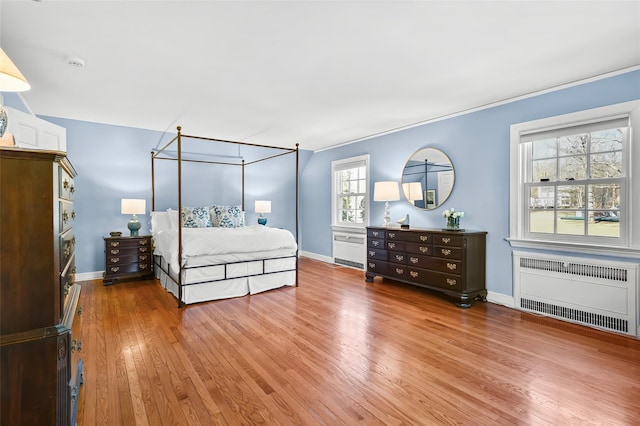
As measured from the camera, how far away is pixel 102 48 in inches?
103

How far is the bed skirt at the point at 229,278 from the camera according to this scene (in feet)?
12.7

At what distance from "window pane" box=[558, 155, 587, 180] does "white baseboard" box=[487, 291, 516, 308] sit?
151 centimetres

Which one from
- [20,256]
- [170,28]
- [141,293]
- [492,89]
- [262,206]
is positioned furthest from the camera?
[262,206]

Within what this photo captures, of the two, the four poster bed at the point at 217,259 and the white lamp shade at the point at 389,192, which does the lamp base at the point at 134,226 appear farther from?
the white lamp shade at the point at 389,192

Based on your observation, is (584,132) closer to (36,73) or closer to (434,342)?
(434,342)

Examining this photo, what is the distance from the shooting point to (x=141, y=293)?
4.33 meters

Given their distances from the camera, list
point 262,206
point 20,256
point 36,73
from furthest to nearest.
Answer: point 262,206 < point 36,73 < point 20,256

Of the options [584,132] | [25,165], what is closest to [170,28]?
[25,165]

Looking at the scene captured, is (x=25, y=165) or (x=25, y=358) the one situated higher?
(x=25, y=165)

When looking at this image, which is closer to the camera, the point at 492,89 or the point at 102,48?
the point at 102,48

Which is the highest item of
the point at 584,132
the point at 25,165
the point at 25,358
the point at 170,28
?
the point at 170,28

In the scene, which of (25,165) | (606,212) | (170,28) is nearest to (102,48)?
(170,28)

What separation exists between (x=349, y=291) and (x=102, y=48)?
382cm

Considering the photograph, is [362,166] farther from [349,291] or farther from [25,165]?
[25,165]
